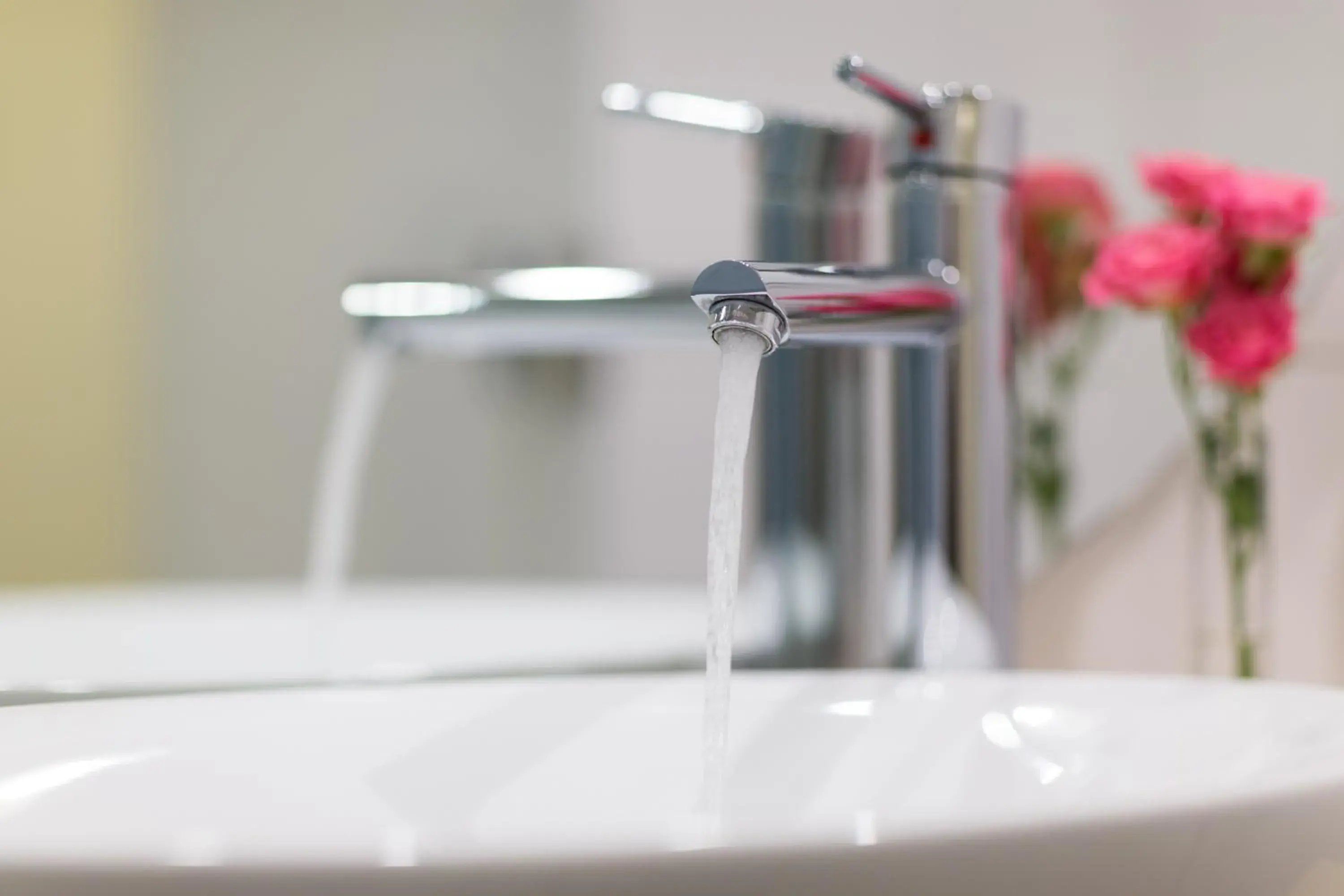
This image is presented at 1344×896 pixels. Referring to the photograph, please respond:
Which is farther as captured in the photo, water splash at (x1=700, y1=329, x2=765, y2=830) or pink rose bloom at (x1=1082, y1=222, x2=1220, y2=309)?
pink rose bloom at (x1=1082, y1=222, x2=1220, y2=309)

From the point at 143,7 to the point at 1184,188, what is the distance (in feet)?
3.51

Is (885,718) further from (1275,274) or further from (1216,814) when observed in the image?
(1275,274)

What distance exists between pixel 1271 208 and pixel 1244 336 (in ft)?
0.17

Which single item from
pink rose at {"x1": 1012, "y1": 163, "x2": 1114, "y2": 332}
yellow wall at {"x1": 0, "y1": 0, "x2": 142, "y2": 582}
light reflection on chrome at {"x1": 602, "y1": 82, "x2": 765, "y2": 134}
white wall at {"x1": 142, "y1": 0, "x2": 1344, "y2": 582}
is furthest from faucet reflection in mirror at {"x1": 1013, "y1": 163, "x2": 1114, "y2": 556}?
yellow wall at {"x1": 0, "y1": 0, "x2": 142, "y2": 582}

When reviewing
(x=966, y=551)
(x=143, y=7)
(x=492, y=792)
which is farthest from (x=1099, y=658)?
(x=143, y=7)

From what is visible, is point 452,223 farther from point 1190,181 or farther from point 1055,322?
point 1190,181

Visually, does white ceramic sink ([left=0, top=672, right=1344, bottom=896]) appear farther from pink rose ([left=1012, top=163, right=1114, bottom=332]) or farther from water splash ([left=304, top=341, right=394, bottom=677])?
pink rose ([left=1012, top=163, right=1114, bottom=332])

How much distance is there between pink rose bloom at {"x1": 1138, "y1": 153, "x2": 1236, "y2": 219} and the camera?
0.61 metres

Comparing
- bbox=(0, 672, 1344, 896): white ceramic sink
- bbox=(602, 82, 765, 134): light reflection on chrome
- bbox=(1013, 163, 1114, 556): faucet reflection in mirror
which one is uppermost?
bbox=(602, 82, 765, 134): light reflection on chrome

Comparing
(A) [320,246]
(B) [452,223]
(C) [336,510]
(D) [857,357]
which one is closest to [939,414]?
(D) [857,357]

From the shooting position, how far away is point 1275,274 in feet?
2.00

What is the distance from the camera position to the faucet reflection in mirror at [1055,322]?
763 mm

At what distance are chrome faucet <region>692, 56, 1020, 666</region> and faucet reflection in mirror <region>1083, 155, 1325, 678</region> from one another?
0.06 meters

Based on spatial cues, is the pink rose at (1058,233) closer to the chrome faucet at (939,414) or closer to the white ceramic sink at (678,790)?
the chrome faucet at (939,414)
